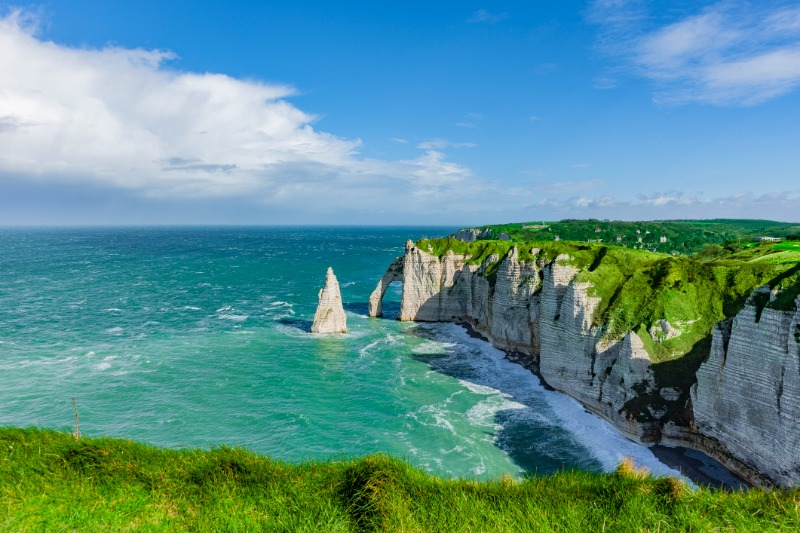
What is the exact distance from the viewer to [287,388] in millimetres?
36656

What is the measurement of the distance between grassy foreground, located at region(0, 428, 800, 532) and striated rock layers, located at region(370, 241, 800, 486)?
1217 centimetres

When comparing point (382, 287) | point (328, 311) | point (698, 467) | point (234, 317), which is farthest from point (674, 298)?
point (234, 317)

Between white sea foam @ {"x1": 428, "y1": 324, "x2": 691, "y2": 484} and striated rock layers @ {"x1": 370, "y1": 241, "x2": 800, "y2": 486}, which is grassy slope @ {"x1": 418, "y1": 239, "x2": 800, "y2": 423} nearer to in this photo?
striated rock layers @ {"x1": 370, "y1": 241, "x2": 800, "y2": 486}

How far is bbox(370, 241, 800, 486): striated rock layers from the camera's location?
20.9 m

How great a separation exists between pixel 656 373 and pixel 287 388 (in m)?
29.1

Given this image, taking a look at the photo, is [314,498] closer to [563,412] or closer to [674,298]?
[563,412]

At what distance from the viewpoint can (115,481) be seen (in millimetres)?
12375

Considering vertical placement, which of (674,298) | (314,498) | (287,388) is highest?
(674,298)

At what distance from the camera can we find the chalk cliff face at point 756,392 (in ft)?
66.6

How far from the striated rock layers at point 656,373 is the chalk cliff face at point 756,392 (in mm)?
49

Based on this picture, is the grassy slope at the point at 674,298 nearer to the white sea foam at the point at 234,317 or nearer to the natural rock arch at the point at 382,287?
the natural rock arch at the point at 382,287

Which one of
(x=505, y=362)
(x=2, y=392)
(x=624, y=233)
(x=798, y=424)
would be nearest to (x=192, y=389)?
(x=2, y=392)

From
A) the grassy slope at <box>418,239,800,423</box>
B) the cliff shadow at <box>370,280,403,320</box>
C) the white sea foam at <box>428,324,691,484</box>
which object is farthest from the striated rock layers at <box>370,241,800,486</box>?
the cliff shadow at <box>370,280,403,320</box>

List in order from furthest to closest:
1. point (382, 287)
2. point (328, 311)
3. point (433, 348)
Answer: point (382, 287) < point (328, 311) < point (433, 348)
